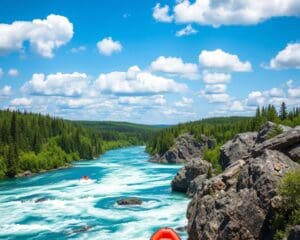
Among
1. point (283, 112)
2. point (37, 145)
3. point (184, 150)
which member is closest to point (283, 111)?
point (283, 112)

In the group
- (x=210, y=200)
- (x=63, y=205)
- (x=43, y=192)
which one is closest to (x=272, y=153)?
(x=210, y=200)

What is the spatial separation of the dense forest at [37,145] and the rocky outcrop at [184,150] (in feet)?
101

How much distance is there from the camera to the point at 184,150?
504 ft

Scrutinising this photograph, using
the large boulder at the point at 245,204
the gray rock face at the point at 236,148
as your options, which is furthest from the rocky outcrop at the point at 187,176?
the large boulder at the point at 245,204

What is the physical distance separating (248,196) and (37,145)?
112 m

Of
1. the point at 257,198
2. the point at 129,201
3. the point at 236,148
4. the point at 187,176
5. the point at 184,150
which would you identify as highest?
the point at 236,148

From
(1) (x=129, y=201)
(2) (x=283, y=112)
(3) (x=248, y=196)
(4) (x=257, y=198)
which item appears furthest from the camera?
(2) (x=283, y=112)

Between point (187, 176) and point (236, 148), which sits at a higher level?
point (236, 148)

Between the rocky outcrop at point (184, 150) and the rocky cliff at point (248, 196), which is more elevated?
the rocky cliff at point (248, 196)

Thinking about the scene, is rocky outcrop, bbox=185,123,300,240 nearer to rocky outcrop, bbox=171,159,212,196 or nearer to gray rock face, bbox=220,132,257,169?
gray rock face, bbox=220,132,257,169

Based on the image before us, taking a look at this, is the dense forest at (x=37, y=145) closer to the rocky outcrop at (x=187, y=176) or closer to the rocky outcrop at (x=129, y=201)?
the rocky outcrop at (x=187, y=176)

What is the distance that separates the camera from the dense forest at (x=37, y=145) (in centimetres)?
11144

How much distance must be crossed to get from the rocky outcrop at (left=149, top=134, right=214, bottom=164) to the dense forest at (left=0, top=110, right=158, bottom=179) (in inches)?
1206

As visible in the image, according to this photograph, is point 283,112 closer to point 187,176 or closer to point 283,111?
point 283,111
